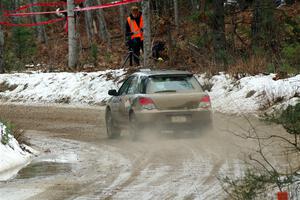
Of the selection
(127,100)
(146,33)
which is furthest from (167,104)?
(146,33)

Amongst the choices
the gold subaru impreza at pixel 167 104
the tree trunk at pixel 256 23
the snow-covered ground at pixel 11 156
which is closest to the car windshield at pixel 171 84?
the gold subaru impreza at pixel 167 104

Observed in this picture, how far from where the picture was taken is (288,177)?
7562 mm

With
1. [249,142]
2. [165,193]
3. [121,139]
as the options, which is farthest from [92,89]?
[165,193]

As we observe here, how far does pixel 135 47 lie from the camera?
28203 mm

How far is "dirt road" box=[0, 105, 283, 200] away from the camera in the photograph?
1016 cm

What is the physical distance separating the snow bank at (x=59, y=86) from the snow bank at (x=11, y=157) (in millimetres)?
12136

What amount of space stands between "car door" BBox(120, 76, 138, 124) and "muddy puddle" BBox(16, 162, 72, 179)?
12.1 feet

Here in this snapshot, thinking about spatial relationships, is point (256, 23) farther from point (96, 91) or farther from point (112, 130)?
point (112, 130)

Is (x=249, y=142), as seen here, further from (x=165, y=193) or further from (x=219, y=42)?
(x=219, y=42)

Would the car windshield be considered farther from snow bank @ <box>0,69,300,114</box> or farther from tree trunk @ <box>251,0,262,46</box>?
tree trunk @ <box>251,0,262,46</box>

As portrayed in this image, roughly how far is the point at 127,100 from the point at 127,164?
4.34 metres

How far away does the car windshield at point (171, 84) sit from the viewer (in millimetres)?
16516

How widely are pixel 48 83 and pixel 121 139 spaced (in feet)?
43.6

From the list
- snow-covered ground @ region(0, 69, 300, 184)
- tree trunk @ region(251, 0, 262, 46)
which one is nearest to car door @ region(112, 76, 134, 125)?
snow-covered ground @ region(0, 69, 300, 184)
